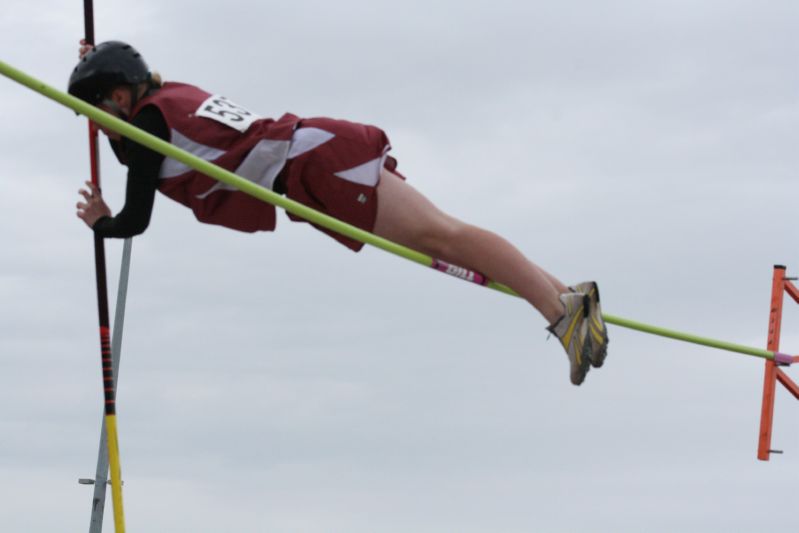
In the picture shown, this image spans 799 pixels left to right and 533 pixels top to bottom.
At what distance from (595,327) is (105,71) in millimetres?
2266

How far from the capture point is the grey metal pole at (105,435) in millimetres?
10883

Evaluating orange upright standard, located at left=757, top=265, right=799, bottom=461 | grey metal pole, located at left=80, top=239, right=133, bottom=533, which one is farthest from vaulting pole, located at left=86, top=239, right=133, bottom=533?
orange upright standard, located at left=757, top=265, right=799, bottom=461

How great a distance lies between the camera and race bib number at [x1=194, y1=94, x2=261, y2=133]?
16.8 feet

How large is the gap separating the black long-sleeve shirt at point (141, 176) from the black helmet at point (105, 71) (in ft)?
0.57

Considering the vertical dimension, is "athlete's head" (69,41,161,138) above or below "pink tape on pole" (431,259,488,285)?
above

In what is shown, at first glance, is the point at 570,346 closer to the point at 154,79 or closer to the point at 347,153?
the point at 347,153

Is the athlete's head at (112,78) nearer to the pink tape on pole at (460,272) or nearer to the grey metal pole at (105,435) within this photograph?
the pink tape on pole at (460,272)

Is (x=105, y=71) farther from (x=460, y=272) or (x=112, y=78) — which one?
(x=460, y=272)

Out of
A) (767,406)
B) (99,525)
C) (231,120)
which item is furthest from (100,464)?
(231,120)

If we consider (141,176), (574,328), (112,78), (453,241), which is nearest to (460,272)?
(453,241)

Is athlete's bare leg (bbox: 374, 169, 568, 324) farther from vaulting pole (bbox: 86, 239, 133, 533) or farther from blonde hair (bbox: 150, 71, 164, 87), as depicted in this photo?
vaulting pole (bbox: 86, 239, 133, 533)

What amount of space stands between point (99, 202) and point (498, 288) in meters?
1.73

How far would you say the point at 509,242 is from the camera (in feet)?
17.6

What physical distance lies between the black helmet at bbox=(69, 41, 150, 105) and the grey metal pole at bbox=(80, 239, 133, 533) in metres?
5.66
